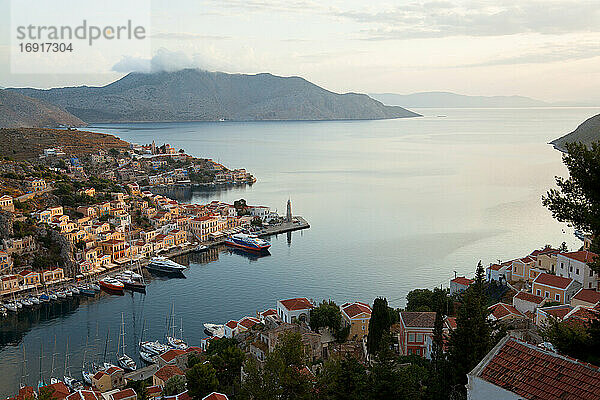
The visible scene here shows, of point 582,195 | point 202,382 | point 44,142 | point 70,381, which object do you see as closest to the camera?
point 582,195

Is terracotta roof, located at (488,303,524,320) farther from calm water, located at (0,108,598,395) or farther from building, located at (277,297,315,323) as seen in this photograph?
calm water, located at (0,108,598,395)

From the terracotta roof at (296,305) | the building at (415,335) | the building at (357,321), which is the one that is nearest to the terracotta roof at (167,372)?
the terracotta roof at (296,305)

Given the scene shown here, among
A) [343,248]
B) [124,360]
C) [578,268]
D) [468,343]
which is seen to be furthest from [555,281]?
[343,248]

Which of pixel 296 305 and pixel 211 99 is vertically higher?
pixel 211 99

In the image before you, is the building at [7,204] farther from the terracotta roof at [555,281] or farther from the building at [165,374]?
the terracotta roof at [555,281]

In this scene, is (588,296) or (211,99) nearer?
(588,296)

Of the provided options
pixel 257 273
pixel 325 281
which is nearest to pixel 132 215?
pixel 257 273

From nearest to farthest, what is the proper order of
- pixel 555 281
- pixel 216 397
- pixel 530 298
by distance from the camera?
1. pixel 216 397
2. pixel 530 298
3. pixel 555 281

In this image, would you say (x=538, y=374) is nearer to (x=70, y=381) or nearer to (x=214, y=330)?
(x=70, y=381)
